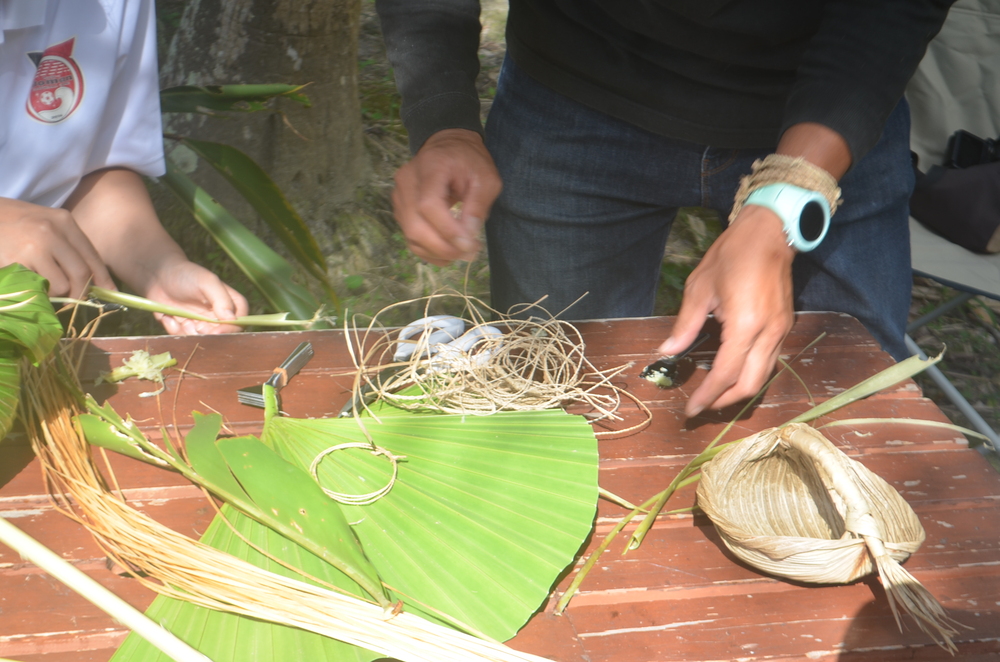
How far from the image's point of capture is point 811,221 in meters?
0.81

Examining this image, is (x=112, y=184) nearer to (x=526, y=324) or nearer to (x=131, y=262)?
(x=131, y=262)

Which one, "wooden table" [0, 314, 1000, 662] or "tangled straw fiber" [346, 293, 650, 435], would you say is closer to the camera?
"wooden table" [0, 314, 1000, 662]

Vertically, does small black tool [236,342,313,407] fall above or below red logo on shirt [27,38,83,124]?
below

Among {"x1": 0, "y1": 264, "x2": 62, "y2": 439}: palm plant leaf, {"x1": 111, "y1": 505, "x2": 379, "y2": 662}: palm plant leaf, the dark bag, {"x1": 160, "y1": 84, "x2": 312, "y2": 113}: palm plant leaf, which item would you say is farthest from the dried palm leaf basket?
the dark bag

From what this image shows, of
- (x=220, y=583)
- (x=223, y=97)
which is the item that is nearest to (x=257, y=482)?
(x=220, y=583)

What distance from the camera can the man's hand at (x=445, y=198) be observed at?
0.85 m

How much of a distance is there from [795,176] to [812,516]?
0.38 metres

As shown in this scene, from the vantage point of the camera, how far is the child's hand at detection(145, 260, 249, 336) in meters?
1.04

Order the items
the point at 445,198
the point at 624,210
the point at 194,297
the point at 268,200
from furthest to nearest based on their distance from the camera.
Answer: the point at 268,200 → the point at 624,210 → the point at 194,297 → the point at 445,198

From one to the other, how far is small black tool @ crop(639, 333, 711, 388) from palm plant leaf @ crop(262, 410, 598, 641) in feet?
0.49

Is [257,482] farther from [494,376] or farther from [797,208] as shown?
Result: [797,208]

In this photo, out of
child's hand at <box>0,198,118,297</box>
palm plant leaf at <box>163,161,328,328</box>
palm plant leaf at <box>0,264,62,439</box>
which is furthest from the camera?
palm plant leaf at <box>163,161,328,328</box>

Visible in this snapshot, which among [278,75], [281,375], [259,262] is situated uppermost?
[278,75]

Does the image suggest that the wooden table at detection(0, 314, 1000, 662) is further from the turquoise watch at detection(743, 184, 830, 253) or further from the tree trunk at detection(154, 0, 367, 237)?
the tree trunk at detection(154, 0, 367, 237)
